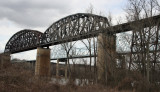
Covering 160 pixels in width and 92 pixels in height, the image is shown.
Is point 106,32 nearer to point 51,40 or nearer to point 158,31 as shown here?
point 158,31

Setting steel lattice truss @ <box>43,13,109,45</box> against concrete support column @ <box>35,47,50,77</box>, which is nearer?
steel lattice truss @ <box>43,13,109,45</box>

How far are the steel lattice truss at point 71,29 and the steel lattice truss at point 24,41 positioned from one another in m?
5.37

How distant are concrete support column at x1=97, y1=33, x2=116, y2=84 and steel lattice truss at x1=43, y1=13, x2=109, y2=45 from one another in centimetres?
304

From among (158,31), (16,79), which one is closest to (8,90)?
(16,79)

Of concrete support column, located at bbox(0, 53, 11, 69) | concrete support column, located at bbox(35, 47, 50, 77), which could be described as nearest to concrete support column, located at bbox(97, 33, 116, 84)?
concrete support column, located at bbox(0, 53, 11, 69)

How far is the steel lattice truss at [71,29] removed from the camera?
4011 centimetres

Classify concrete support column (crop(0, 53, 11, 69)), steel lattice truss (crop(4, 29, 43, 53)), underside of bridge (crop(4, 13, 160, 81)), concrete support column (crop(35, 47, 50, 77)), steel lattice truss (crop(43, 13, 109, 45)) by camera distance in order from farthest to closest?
steel lattice truss (crop(4, 29, 43, 53)) → concrete support column (crop(35, 47, 50, 77)) → steel lattice truss (crop(43, 13, 109, 45)) → concrete support column (crop(0, 53, 11, 69)) → underside of bridge (crop(4, 13, 160, 81))

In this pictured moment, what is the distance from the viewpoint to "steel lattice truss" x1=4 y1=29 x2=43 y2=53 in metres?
69.8

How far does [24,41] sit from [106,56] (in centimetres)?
6190

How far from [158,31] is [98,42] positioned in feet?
35.4

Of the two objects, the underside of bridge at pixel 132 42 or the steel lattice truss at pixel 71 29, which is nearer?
the underside of bridge at pixel 132 42

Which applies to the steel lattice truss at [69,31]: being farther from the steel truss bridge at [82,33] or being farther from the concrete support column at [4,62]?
the concrete support column at [4,62]

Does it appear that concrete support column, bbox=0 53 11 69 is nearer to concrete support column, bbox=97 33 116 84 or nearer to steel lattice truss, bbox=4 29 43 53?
concrete support column, bbox=97 33 116 84

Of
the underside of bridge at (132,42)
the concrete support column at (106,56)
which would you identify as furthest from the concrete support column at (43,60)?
the concrete support column at (106,56)
